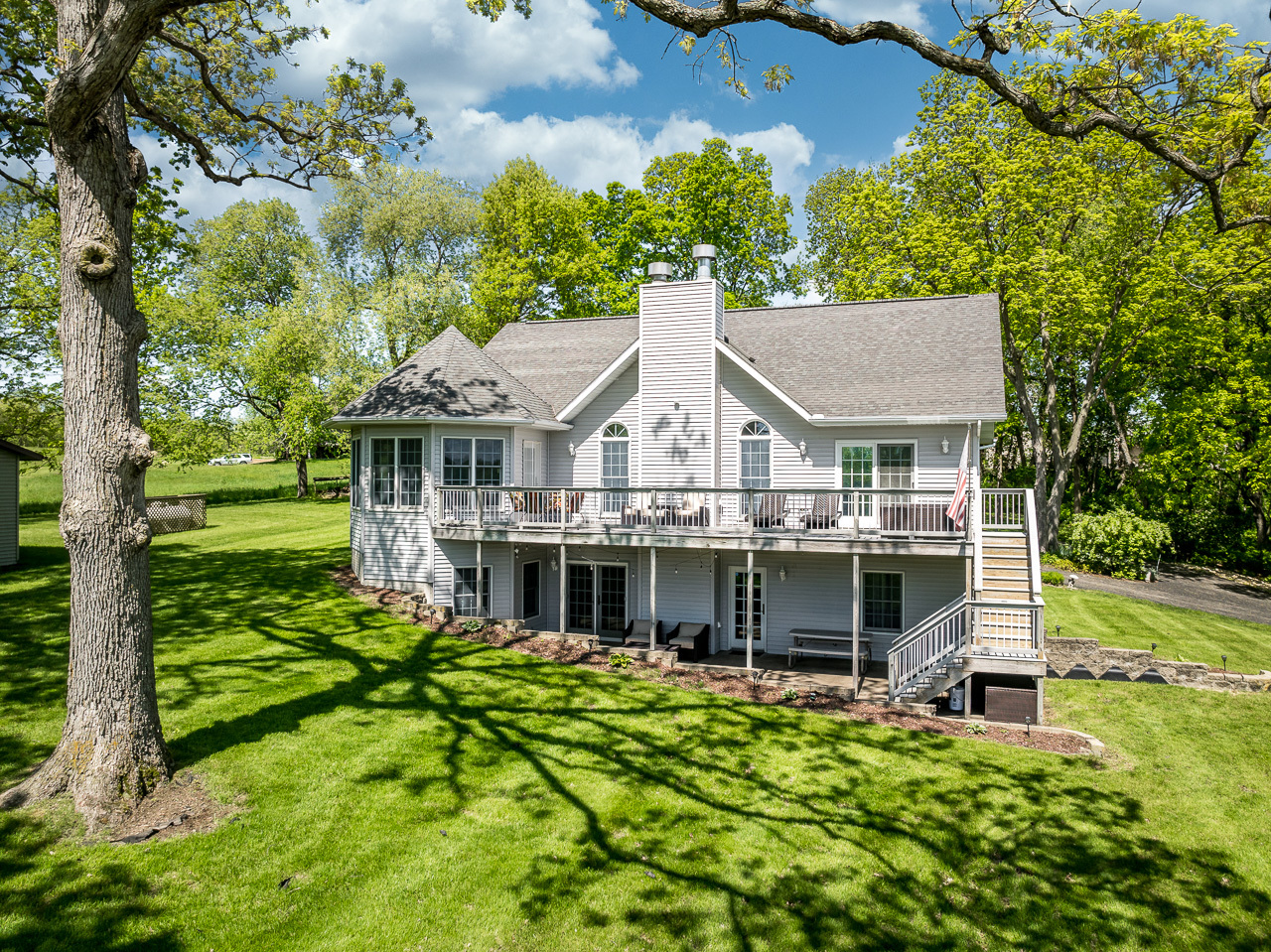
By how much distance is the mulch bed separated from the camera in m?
11.4

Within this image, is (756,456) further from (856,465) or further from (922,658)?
(922,658)

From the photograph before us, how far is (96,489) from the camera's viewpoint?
23.3ft

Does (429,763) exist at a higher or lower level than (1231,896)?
higher

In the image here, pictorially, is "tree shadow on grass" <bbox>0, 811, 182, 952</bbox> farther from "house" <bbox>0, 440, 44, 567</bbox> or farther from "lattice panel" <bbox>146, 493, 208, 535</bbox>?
"lattice panel" <bbox>146, 493, 208, 535</bbox>

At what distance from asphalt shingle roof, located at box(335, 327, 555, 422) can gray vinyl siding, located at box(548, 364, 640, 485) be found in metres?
0.98

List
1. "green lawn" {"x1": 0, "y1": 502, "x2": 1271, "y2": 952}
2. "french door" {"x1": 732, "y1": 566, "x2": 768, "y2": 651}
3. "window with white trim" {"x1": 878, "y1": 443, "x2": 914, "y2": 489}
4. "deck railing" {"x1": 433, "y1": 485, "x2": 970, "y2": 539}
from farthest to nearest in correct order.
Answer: "french door" {"x1": 732, "y1": 566, "x2": 768, "y2": 651} → "window with white trim" {"x1": 878, "y1": 443, "x2": 914, "y2": 489} → "deck railing" {"x1": 433, "y1": 485, "x2": 970, "y2": 539} → "green lawn" {"x1": 0, "y1": 502, "x2": 1271, "y2": 952}

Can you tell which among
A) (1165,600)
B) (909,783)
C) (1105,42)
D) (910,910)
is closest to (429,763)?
(910,910)

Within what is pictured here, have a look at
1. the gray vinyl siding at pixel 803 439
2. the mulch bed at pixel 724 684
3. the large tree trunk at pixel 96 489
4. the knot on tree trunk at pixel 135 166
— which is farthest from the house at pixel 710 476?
the large tree trunk at pixel 96 489

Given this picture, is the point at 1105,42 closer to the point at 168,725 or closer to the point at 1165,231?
the point at 168,725

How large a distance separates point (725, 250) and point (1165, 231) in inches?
722

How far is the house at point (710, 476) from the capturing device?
49.3 ft

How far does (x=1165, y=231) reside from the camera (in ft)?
85.3

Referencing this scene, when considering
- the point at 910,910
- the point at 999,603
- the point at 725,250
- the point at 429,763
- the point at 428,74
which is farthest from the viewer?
the point at 725,250

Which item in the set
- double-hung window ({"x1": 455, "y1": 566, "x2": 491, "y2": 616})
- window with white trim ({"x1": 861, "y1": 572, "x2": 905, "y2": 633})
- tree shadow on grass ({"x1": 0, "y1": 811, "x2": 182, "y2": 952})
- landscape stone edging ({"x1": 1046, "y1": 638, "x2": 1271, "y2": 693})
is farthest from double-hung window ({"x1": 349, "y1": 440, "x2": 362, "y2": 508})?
landscape stone edging ({"x1": 1046, "y1": 638, "x2": 1271, "y2": 693})
